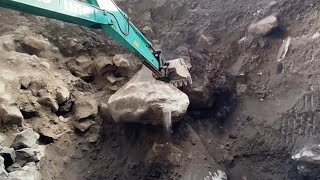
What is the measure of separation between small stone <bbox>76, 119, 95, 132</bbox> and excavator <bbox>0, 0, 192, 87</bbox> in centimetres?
103

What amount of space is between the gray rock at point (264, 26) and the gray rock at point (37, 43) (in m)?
3.10

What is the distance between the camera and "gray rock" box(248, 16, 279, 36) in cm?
464

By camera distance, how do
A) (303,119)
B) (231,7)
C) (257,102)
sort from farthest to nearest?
(231,7) → (257,102) → (303,119)

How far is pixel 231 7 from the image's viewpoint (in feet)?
17.1

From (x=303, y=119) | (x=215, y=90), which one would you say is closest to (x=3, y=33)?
(x=215, y=90)

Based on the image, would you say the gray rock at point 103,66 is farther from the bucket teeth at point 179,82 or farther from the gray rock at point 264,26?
the gray rock at point 264,26

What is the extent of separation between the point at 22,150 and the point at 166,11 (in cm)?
355

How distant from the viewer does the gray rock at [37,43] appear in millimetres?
3938

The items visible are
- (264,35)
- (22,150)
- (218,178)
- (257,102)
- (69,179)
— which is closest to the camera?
(22,150)

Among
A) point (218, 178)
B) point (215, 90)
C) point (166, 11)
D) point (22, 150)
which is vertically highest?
point (166, 11)

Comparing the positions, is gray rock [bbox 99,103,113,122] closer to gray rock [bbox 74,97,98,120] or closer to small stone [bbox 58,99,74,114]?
gray rock [bbox 74,97,98,120]

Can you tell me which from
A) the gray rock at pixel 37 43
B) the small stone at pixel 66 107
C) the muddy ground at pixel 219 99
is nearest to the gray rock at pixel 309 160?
the muddy ground at pixel 219 99

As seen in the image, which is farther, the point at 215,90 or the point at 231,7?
the point at 231,7

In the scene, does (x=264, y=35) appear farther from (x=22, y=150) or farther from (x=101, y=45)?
(x=22, y=150)
